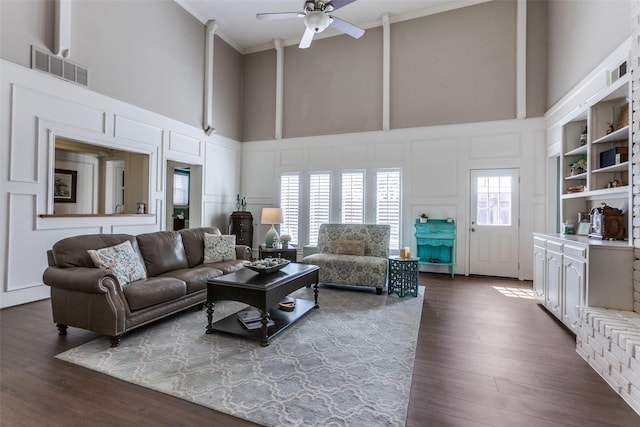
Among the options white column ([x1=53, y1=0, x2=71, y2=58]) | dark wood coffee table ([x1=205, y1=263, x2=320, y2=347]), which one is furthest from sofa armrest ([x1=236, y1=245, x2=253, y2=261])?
white column ([x1=53, y1=0, x2=71, y2=58])

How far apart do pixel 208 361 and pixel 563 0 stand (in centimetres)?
695

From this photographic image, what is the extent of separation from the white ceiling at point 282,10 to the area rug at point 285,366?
605 centimetres

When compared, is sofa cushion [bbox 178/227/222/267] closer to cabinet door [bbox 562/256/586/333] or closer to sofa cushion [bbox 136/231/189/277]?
sofa cushion [bbox 136/231/189/277]

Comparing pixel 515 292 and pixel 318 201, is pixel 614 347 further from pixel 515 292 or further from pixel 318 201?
pixel 318 201

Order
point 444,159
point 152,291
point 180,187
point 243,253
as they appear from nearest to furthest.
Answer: point 152,291
point 243,253
point 444,159
point 180,187

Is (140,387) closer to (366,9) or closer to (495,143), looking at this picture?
(495,143)

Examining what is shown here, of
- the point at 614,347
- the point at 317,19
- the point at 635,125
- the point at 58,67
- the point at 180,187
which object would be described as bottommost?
the point at 614,347

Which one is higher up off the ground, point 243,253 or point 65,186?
point 65,186

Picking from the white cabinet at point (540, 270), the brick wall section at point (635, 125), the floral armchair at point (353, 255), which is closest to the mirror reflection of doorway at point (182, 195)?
the floral armchair at point (353, 255)

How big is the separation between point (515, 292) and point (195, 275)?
185 inches

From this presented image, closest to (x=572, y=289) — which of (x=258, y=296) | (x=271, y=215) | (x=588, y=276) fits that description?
(x=588, y=276)

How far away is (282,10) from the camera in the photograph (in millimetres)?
6293

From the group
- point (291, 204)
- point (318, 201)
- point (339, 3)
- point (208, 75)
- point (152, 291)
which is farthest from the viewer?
point (291, 204)

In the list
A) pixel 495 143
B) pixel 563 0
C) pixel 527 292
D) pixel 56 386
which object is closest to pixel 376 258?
pixel 527 292
